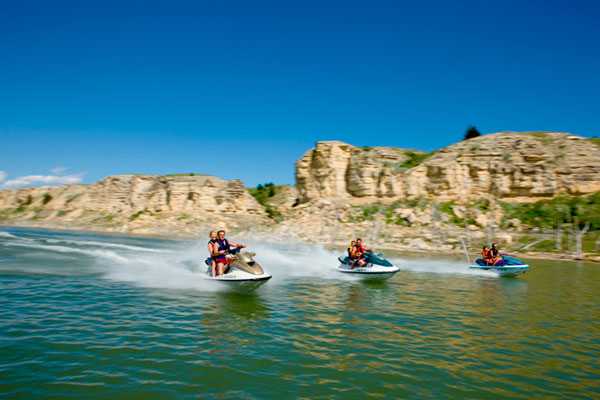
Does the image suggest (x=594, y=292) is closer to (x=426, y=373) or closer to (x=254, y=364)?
(x=426, y=373)

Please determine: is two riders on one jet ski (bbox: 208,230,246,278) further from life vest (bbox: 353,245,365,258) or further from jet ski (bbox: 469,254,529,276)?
jet ski (bbox: 469,254,529,276)

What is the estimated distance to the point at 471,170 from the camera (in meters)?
70.8

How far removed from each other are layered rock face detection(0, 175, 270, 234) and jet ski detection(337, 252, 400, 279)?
6715cm

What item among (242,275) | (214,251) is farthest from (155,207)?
(242,275)

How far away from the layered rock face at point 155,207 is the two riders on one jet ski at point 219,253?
235ft

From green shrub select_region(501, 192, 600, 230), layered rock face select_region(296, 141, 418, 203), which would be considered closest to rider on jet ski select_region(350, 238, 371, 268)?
green shrub select_region(501, 192, 600, 230)

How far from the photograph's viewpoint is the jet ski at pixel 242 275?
16.2m

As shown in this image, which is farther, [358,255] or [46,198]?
[46,198]

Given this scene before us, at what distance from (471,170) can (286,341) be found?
66788mm

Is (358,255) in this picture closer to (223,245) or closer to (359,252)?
(359,252)

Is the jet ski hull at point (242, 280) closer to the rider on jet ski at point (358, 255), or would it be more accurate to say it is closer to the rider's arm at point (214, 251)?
the rider's arm at point (214, 251)

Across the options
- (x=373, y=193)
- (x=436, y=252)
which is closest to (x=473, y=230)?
(x=436, y=252)

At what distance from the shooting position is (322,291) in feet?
64.0

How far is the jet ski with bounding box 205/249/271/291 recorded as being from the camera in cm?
1620
